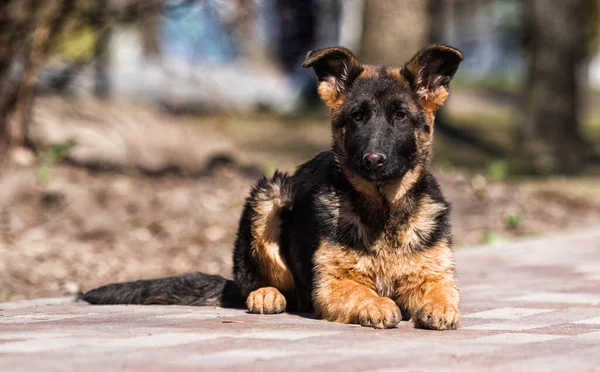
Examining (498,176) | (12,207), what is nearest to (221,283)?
(12,207)

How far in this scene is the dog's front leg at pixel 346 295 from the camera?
6.08 meters

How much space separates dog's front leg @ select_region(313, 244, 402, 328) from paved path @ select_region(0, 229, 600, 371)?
0.34 feet

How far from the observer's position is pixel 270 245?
288 inches

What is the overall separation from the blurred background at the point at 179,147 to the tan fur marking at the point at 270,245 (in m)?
2.61

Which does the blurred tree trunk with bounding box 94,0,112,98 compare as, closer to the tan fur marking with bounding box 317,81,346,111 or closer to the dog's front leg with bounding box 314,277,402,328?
the tan fur marking with bounding box 317,81,346,111

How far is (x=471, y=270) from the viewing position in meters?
9.77

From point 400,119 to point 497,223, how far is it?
6651 mm

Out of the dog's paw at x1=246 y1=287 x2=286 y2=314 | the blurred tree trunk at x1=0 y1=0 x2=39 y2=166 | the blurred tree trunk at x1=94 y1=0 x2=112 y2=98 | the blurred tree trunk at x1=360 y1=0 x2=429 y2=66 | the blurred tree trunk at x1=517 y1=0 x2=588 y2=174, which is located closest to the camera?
the dog's paw at x1=246 y1=287 x2=286 y2=314

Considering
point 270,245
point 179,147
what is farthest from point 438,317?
point 179,147

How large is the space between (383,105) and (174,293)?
1.98m

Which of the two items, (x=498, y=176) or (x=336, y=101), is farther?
(x=498, y=176)

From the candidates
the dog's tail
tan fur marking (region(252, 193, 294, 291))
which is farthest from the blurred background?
tan fur marking (region(252, 193, 294, 291))

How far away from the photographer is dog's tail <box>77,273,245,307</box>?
735cm

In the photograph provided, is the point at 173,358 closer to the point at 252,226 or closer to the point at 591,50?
the point at 252,226
